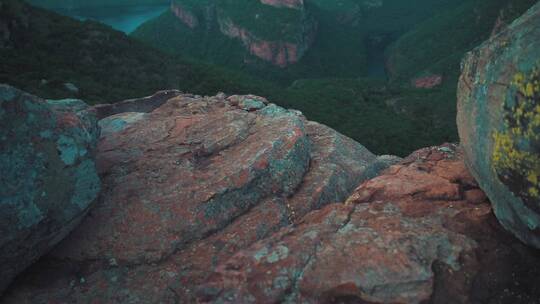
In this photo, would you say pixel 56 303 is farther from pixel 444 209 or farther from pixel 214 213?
pixel 444 209

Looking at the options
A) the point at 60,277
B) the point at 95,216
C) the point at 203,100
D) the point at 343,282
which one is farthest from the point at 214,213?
the point at 203,100

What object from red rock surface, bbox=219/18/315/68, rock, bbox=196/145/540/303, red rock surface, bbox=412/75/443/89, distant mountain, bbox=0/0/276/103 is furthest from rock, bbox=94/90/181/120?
red rock surface, bbox=219/18/315/68

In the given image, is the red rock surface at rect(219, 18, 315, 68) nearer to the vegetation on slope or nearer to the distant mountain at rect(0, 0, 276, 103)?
the distant mountain at rect(0, 0, 276, 103)

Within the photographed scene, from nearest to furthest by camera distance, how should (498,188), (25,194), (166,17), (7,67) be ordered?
(498,188), (25,194), (7,67), (166,17)

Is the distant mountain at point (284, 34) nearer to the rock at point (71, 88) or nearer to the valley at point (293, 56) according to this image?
the valley at point (293, 56)

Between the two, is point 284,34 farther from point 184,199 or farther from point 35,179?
point 35,179
